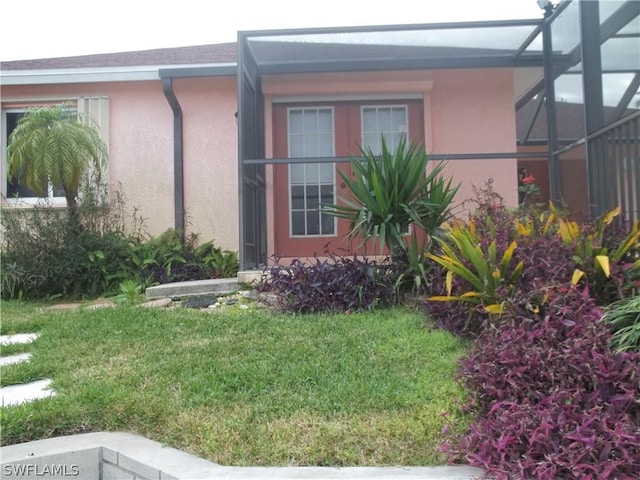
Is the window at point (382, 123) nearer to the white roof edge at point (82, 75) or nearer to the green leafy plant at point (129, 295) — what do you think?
the white roof edge at point (82, 75)

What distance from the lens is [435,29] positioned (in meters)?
6.82

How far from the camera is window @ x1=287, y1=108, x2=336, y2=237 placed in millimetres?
8391

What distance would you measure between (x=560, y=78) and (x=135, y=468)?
688 centimetres

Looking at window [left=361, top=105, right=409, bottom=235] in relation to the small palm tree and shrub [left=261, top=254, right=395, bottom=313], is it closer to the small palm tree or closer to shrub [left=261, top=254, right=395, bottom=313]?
shrub [left=261, top=254, right=395, bottom=313]

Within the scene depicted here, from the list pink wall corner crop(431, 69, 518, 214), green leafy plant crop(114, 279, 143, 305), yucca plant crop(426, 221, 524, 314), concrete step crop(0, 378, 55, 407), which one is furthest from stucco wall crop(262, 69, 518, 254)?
concrete step crop(0, 378, 55, 407)

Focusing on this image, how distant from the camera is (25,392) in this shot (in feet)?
11.4

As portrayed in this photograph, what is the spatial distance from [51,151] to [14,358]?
3.60 m

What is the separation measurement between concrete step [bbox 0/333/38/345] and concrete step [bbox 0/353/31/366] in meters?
0.29

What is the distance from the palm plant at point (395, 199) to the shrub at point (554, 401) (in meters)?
2.25

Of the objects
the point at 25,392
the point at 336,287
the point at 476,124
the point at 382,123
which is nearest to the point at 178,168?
the point at 382,123

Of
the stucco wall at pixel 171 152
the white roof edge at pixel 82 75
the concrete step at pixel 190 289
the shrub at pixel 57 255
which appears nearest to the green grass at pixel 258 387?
the concrete step at pixel 190 289

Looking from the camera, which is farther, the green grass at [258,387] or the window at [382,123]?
the window at [382,123]

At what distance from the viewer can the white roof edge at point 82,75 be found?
8.10 meters

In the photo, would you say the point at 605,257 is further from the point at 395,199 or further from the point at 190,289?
the point at 190,289
